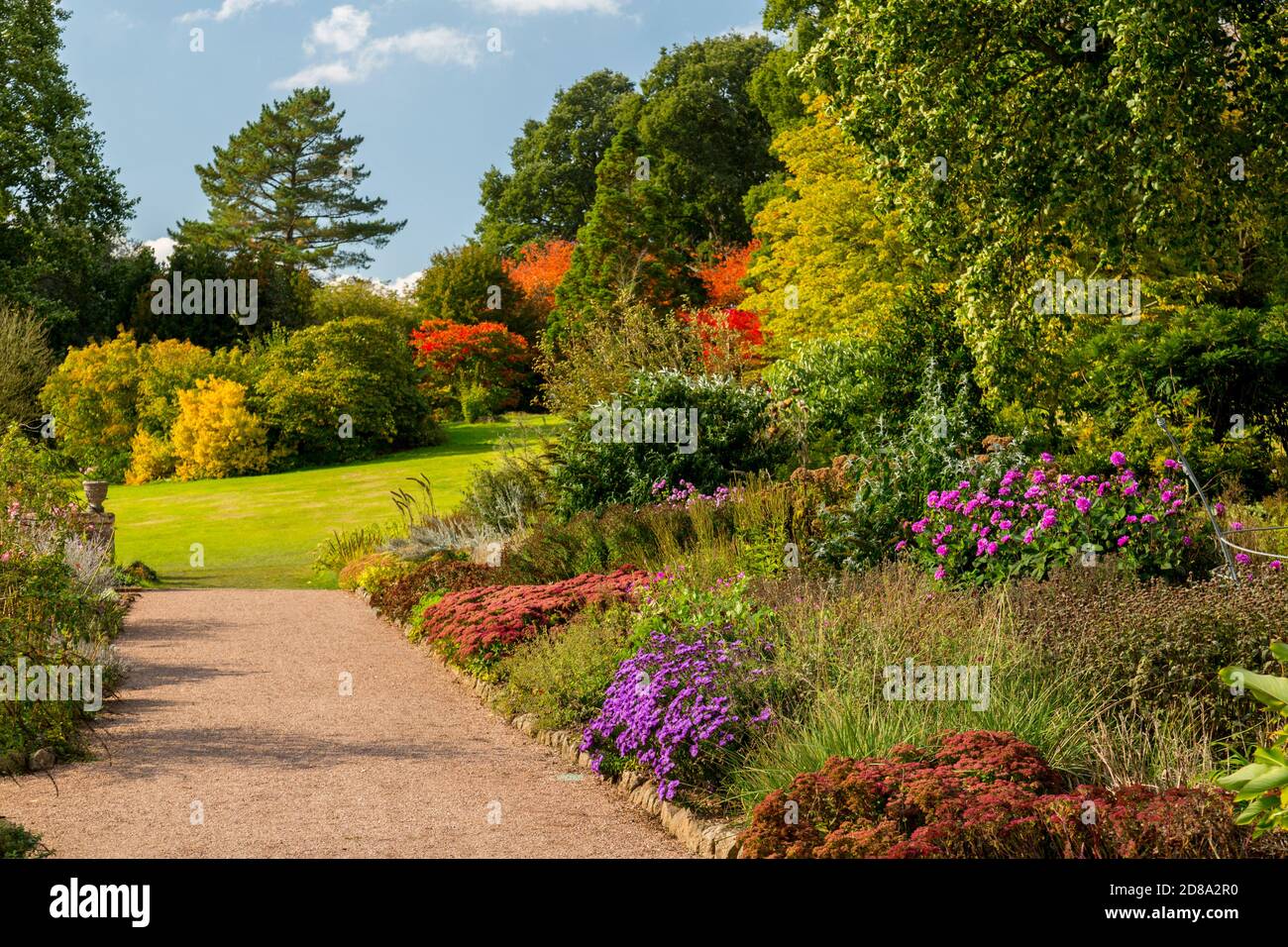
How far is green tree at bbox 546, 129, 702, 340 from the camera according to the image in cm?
3125

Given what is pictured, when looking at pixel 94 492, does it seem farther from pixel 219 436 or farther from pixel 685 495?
pixel 219 436

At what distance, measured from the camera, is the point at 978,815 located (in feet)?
12.9

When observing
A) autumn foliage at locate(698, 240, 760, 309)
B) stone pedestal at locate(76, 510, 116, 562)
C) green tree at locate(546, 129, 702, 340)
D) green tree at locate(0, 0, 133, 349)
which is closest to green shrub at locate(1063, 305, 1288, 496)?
stone pedestal at locate(76, 510, 116, 562)

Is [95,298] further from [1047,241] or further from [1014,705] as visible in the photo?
[1014,705]

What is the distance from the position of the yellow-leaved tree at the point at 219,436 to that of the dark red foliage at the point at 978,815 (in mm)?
23207

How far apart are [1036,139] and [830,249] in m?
8.23

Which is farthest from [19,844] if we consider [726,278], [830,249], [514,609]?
[726,278]

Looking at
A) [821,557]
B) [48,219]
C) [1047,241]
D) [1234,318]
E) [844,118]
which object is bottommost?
[821,557]

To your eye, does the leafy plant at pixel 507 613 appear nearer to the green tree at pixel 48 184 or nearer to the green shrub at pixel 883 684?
the green shrub at pixel 883 684

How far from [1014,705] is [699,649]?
1663mm

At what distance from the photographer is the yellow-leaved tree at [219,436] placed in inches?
1013

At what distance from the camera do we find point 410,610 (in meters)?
11.2
